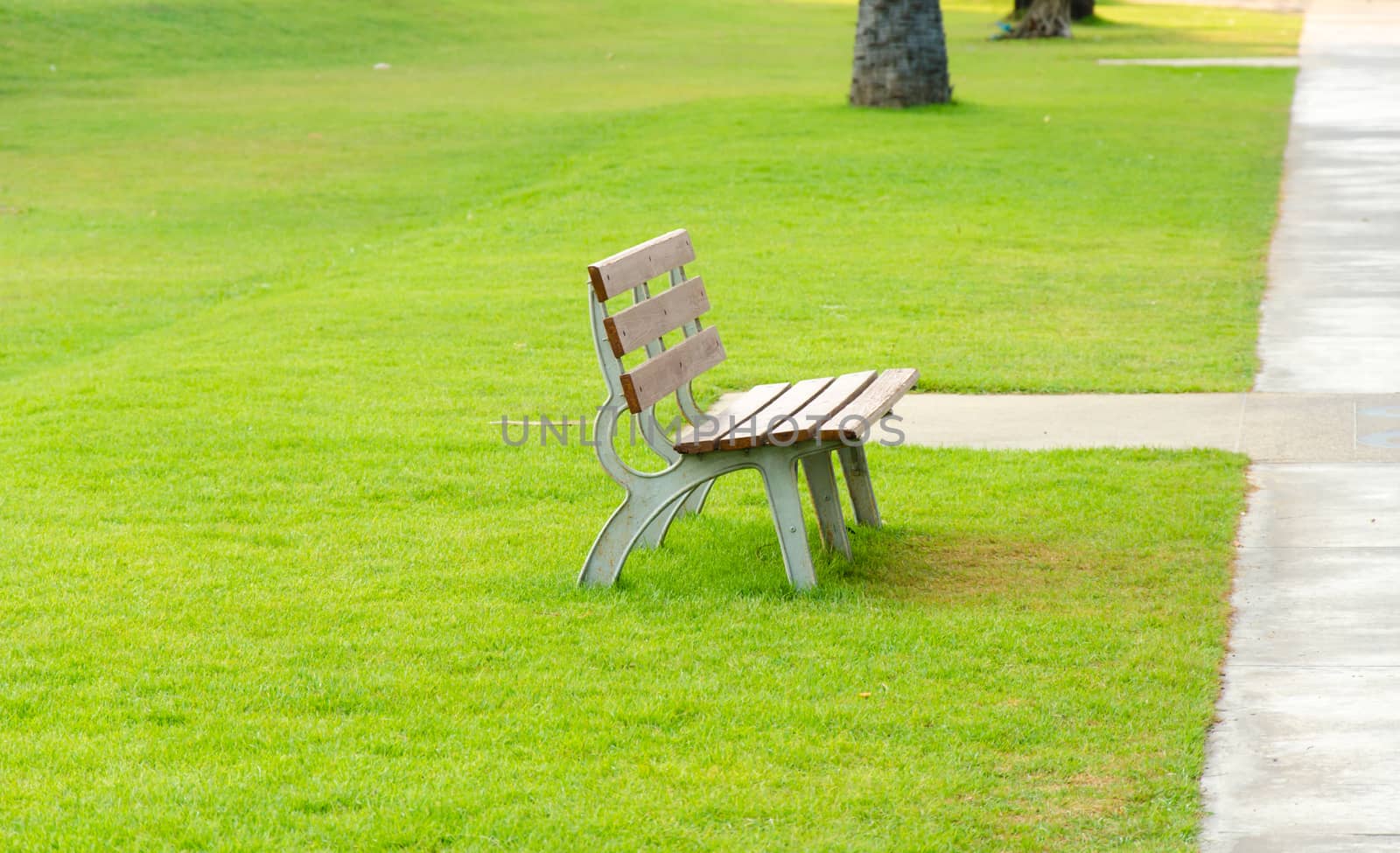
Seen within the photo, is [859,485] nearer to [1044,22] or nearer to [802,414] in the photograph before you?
[802,414]

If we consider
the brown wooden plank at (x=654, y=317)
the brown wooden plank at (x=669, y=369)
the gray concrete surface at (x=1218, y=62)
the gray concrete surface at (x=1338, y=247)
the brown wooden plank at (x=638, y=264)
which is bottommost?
the gray concrete surface at (x=1218, y=62)

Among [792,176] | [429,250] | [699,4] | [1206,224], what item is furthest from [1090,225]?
[699,4]

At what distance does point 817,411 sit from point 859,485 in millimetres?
597

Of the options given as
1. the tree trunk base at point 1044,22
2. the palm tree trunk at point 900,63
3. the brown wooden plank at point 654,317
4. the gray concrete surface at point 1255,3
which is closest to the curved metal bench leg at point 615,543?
the brown wooden plank at point 654,317

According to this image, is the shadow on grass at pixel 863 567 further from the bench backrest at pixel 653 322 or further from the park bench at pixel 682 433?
the bench backrest at pixel 653 322

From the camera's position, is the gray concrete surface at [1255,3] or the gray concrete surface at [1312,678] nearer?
the gray concrete surface at [1312,678]

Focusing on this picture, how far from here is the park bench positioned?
5586 millimetres

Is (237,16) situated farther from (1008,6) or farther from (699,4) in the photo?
(1008,6)

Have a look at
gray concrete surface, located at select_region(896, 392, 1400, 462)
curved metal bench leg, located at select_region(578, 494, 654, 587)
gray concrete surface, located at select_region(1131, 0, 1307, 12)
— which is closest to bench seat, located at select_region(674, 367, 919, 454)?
curved metal bench leg, located at select_region(578, 494, 654, 587)

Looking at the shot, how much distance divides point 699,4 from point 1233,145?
105 ft

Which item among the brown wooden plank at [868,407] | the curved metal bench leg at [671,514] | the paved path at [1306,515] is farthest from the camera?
the curved metal bench leg at [671,514]

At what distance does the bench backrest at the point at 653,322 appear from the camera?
18.3 ft

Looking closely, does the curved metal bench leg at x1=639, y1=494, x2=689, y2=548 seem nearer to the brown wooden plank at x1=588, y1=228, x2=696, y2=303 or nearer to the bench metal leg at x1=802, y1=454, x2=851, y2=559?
the bench metal leg at x1=802, y1=454, x2=851, y2=559

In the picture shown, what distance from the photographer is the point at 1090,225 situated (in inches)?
576
